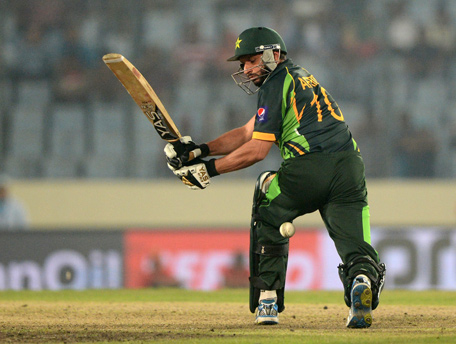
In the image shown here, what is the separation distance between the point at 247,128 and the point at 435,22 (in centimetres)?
981

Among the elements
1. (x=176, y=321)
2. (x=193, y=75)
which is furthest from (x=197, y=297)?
(x=193, y=75)

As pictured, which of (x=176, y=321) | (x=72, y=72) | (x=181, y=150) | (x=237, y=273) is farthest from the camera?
(x=72, y=72)

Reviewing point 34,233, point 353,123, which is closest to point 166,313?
point 34,233

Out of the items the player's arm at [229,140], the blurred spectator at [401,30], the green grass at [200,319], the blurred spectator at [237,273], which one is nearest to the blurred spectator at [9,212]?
the blurred spectator at [237,273]

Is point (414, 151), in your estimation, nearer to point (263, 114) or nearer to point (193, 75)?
point (193, 75)

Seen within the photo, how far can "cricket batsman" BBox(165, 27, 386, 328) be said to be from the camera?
4.71 meters

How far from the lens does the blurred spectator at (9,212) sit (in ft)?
38.4

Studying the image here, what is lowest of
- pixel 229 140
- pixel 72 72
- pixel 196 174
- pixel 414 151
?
pixel 196 174

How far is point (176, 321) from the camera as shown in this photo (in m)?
5.16

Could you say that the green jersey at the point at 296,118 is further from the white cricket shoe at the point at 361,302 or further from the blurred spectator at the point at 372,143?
the blurred spectator at the point at 372,143

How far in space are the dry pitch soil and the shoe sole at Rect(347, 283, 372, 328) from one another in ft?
0.22

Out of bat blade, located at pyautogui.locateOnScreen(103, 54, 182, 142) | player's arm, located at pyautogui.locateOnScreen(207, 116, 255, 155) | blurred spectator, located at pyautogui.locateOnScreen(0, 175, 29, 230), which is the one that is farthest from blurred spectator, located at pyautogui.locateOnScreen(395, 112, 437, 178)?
bat blade, located at pyautogui.locateOnScreen(103, 54, 182, 142)

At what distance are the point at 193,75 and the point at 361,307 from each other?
947cm

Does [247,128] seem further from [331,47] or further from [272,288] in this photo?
[331,47]
